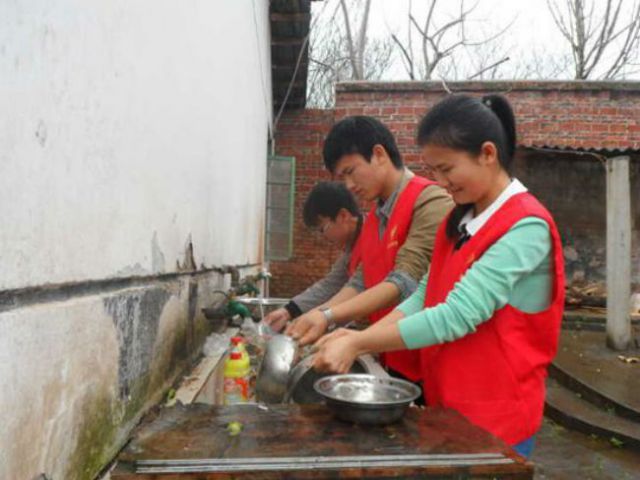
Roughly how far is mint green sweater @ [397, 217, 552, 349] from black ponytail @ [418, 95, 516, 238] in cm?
31

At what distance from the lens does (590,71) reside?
1567 centimetres

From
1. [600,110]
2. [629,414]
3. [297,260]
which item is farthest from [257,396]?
[600,110]

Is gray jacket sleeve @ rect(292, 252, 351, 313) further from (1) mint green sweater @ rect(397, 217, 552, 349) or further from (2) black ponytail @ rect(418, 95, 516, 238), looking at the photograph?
(1) mint green sweater @ rect(397, 217, 552, 349)

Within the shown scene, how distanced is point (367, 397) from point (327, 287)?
2103 millimetres

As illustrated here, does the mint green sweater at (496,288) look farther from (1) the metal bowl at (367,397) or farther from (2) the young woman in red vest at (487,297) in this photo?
(1) the metal bowl at (367,397)

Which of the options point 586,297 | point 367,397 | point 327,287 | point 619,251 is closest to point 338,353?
point 367,397

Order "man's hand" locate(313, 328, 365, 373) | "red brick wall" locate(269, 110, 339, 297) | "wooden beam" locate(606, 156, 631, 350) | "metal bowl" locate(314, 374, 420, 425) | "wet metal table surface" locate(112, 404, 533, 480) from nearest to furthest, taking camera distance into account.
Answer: "wet metal table surface" locate(112, 404, 533, 480)
"metal bowl" locate(314, 374, 420, 425)
"man's hand" locate(313, 328, 365, 373)
"wooden beam" locate(606, 156, 631, 350)
"red brick wall" locate(269, 110, 339, 297)

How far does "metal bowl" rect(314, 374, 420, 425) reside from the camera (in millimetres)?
1525

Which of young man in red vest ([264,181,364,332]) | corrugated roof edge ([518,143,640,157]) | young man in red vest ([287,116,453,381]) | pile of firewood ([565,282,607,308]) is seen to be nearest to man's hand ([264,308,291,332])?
young man in red vest ([264,181,364,332])

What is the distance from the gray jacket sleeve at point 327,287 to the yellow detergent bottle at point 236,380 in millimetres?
1263

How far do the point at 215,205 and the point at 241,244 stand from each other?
5.90 feet

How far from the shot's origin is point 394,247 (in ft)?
8.66

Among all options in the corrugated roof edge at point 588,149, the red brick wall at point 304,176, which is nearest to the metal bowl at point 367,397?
the corrugated roof edge at point 588,149

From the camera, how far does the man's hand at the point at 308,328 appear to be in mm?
2484
